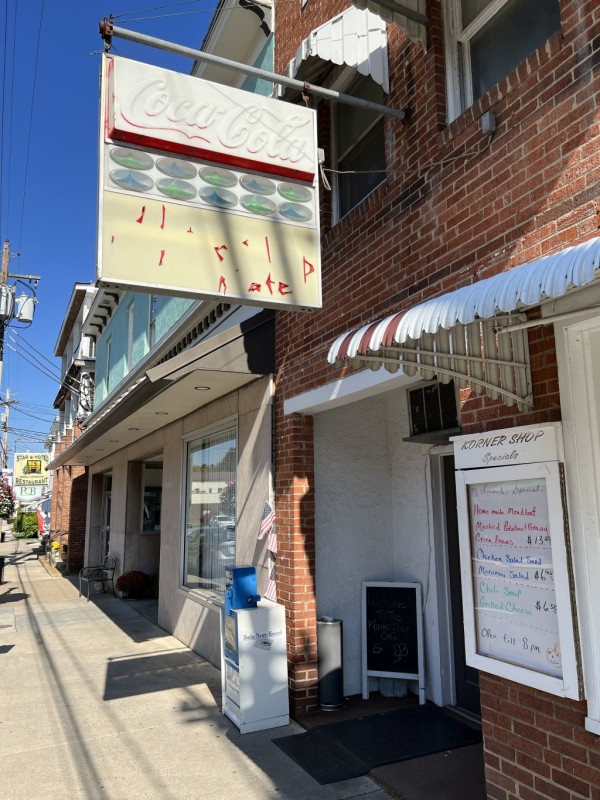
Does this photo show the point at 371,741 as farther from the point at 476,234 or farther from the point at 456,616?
the point at 476,234

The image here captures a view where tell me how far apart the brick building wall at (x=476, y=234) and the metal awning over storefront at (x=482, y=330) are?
0.16 meters

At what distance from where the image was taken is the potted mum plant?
1294 cm

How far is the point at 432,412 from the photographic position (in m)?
5.99

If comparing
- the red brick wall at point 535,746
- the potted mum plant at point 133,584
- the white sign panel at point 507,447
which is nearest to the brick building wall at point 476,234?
the red brick wall at point 535,746

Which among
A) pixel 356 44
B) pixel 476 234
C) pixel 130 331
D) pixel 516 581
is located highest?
pixel 130 331

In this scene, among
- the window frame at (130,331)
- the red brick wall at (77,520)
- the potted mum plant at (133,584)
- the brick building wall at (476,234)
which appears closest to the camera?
the brick building wall at (476,234)

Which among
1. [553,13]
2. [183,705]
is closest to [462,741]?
[183,705]

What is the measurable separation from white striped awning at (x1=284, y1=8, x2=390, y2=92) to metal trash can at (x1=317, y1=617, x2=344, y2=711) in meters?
4.92

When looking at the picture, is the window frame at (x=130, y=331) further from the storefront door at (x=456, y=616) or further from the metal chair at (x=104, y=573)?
the storefront door at (x=456, y=616)

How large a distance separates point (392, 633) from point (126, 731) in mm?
2657

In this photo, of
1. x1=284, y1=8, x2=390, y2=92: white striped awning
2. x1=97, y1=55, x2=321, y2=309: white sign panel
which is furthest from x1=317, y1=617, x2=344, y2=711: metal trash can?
x1=284, y1=8, x2=390, y2=92: white striped awning

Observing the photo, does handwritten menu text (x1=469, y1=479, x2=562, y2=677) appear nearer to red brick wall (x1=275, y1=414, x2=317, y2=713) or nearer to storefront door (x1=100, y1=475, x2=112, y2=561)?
red brick wall (x1=275, y1=414, x2=317, y2=713)

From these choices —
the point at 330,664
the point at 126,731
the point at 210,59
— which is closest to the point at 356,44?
the point at 210,59

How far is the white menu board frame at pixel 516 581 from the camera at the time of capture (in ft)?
10.4
